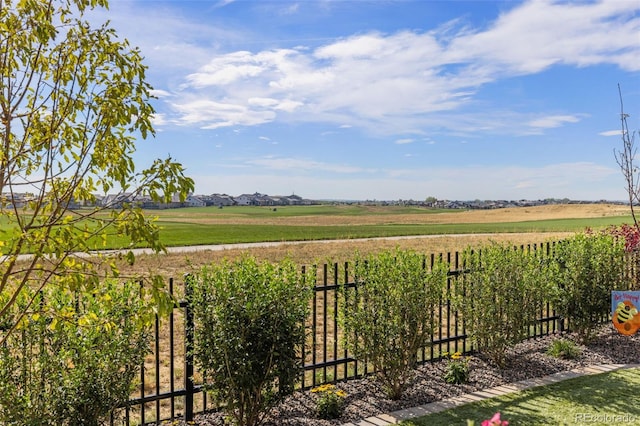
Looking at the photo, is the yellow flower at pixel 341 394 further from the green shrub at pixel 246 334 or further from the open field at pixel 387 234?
the open field at pixel 387 234

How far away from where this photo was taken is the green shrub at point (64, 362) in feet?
10.7

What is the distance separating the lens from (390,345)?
4836 mm

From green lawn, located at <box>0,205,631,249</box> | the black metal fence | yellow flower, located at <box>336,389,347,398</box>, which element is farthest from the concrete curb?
green lawn, located at <box>0,205,631,249</box>

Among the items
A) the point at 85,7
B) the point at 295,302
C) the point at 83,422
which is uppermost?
the point at 85,7

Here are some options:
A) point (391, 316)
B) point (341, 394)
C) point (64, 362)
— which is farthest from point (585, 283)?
point (64, 362)

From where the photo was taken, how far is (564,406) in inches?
186

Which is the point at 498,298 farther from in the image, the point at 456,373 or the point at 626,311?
the point at 626,311

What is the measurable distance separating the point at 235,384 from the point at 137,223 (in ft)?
6.29

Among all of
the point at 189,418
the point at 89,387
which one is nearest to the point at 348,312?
the point at 189,418

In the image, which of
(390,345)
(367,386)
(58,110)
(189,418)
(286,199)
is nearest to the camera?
(58,110)

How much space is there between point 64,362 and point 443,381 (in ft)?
13.0

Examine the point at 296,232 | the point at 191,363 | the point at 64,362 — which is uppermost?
the point at 64,362

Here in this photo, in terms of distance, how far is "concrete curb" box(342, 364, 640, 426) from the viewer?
14.6ft

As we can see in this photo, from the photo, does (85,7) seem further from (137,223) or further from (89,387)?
(89,387)
